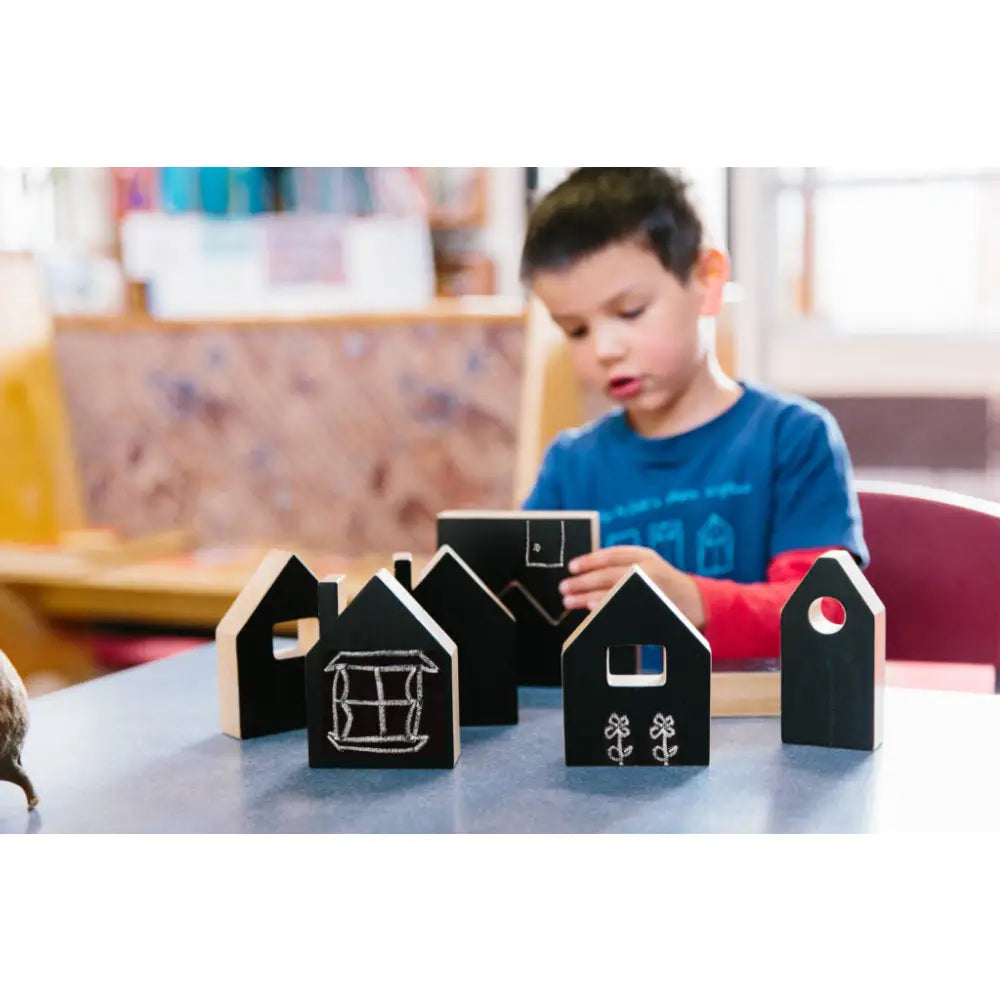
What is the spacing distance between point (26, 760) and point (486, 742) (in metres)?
0.25

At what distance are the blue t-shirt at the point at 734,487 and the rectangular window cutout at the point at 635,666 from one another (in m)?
0.08

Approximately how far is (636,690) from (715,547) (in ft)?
1.12

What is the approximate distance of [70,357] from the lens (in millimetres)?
1828

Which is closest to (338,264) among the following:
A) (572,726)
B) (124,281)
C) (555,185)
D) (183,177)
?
(183,177)

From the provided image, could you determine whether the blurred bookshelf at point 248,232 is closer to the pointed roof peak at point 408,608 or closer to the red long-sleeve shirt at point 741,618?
the red long-sleeve shirt at point 741,618

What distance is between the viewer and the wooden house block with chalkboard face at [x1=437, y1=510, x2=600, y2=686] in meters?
0.72

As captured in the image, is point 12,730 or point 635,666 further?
point 635,666

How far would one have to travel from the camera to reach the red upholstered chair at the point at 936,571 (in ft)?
3.18

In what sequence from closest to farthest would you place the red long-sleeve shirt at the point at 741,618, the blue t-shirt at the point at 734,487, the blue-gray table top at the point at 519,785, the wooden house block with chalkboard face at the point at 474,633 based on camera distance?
the blue-gray table top at the point at 519,785, the wooden house block with chalkboard face at the point at 474,633, the red long-sleeve shirt at the point at 741,618, the blue t-shirt at the point at 734,487

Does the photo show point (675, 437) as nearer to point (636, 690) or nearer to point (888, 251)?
point (636, 690)

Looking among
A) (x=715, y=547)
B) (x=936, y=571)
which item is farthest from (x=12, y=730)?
(x=936, y=571)

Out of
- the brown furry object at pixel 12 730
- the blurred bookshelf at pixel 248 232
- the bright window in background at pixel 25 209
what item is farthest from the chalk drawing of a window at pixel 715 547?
the blurred bookshelf at pixel 248 232

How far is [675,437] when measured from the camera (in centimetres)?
93

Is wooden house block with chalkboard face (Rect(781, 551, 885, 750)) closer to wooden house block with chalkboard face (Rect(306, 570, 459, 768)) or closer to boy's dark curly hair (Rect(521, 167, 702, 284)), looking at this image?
wooden house block with chalkboard face (Rect(306, 570, 459, 768))
